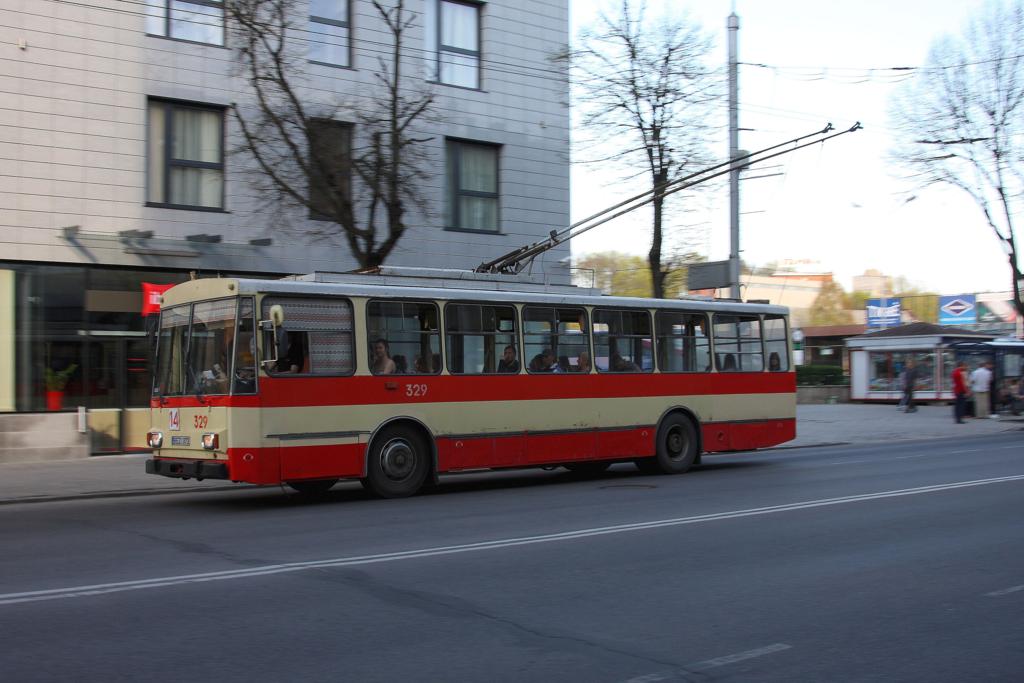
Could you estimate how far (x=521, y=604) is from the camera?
6.67 metres

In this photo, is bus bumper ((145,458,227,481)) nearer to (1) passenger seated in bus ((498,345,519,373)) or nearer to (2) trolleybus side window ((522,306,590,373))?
(1) passenger seated in bus ((498,345,519,373))

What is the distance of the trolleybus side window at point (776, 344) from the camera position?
18.2 metres

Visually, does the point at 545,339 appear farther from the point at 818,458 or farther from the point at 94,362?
the point at 94,362

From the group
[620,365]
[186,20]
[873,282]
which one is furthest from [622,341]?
[873,282]

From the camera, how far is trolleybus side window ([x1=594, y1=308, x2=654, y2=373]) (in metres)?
15.6

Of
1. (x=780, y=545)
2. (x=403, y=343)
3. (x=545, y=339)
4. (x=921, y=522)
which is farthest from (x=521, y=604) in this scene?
(x=545, y=339)

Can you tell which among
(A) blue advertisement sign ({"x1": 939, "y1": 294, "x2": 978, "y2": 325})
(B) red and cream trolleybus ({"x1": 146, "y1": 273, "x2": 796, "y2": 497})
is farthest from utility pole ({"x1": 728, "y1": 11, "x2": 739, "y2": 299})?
(A) blue advertisement sign ({"x1": 939, "y1": 294, "x2": 978, "y2": 325})

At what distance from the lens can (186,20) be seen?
20.4 metres

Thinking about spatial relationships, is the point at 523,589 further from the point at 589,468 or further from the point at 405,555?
the point at 589,468

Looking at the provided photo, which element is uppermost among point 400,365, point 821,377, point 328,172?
point 328,172

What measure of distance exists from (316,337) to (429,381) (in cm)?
177

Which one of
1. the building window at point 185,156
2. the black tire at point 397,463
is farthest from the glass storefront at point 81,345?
the black tire at point 397,463

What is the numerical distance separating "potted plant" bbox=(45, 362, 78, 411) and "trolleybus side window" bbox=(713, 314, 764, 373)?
1239cm

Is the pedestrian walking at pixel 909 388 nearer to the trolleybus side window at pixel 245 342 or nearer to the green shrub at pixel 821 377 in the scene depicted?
the green shrub at pixel 821 377
